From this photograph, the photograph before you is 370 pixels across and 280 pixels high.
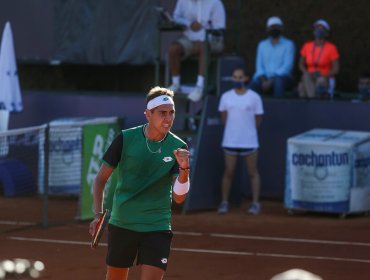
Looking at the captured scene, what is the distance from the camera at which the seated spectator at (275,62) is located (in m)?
15.3

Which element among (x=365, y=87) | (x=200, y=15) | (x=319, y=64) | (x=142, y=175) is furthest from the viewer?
(x=319, y=64)

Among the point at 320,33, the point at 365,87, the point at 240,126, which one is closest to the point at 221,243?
the point at 240,126

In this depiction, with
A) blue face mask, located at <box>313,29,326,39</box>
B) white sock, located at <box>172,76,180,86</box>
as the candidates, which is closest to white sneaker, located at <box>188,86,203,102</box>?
white sock, located at <box>172,76,180,86</box>

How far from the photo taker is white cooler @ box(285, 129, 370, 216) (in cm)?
1356

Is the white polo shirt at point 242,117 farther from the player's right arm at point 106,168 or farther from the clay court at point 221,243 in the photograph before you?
the player's right arm at point 106,168

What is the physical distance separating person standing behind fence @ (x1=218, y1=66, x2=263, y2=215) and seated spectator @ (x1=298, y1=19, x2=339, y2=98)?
1.70 metres

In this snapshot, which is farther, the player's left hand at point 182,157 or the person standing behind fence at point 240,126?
the person standing behind fence at point 240,126

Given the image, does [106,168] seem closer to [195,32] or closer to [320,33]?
[195,32]

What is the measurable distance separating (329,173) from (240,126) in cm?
148

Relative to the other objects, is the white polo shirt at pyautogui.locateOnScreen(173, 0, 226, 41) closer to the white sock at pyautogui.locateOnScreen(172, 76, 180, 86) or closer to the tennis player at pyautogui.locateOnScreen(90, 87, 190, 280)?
the white sock at pyautogui.locateOnScreen(172, 76, 180, 86)

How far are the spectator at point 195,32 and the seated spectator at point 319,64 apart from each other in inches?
62.8

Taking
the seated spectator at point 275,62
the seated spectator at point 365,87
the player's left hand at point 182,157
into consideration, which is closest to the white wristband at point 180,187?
the player's left hand at point 182,157

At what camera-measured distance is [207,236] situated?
11867 millimetres

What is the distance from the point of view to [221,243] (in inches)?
447
